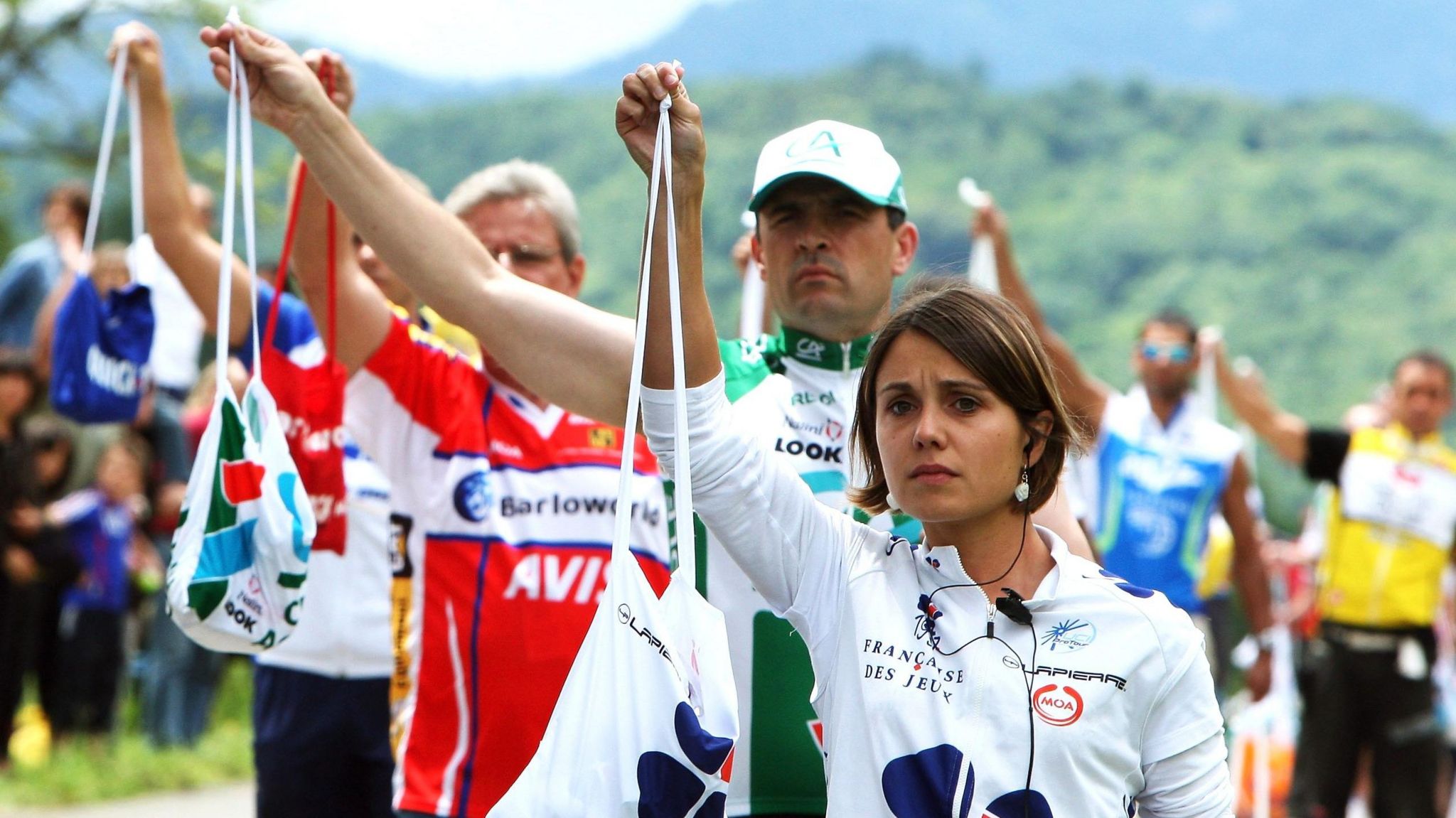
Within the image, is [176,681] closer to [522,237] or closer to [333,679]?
[333,679]

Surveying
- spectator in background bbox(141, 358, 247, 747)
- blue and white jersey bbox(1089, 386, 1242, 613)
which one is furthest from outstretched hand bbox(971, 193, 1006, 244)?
spectator in background bbox(141, 358, 247, 747)

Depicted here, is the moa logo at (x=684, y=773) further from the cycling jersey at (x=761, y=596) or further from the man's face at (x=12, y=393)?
the man's face at (x=12, y=393)

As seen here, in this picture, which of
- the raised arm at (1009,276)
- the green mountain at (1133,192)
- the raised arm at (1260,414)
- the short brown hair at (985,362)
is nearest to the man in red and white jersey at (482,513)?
the short brown hair at (985,362)

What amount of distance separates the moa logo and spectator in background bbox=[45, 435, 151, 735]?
7591mm

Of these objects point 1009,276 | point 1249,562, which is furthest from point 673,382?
point 1249,562

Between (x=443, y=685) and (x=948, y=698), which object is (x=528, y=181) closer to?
(x=443, y=685)

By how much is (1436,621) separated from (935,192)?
76.5 meters

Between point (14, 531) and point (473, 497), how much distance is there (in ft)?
18.9

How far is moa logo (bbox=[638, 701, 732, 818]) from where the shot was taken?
2.41 metres

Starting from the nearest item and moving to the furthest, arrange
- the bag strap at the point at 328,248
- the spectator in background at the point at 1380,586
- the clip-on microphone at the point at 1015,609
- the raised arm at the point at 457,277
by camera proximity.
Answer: the clip-on microphone at the point at 1015,609
the raised arm at the point at 457,277
the bag strap at the point at 328,248
the spectator in background at the point at 1380,586

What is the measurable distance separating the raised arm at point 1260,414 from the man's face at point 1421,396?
1.76 feet

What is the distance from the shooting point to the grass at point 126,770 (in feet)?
26.9

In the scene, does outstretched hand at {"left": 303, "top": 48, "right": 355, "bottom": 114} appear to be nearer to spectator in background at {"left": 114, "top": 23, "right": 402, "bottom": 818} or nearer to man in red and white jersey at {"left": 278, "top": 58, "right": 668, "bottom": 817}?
man in red and white jersey at {"left": 278, "top": 58, "right": 668, "bottom": 817}

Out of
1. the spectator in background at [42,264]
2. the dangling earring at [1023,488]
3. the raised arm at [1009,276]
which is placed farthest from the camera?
the spectator in background at [42,264]
